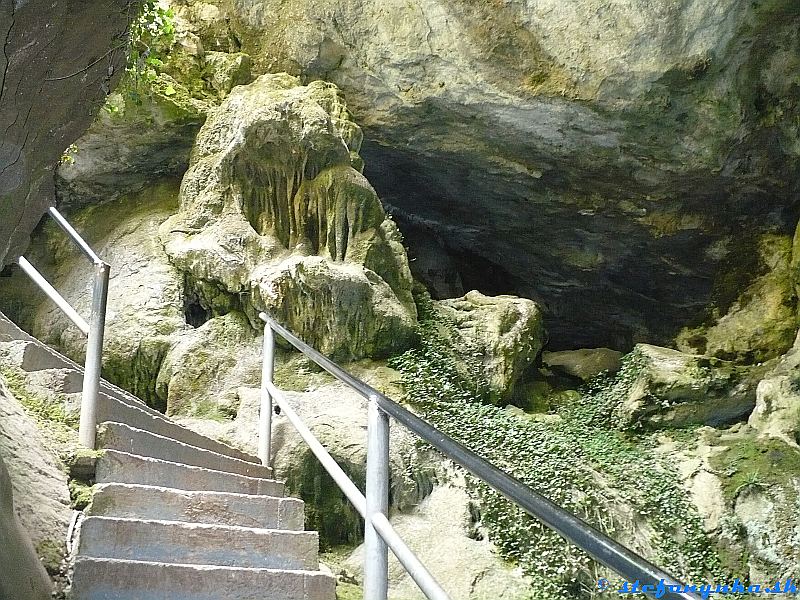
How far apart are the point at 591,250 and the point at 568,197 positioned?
4.60ft

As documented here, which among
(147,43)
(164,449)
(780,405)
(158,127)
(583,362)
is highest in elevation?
(158,127)

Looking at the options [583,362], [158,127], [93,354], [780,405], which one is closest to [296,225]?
[158,127]

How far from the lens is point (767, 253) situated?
31.8 ft

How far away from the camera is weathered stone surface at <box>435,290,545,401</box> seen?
734 centimetres

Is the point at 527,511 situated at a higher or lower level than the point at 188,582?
higher

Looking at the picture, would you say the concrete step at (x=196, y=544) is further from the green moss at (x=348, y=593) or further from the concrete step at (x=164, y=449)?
the concrete step at (x=164, y=449)

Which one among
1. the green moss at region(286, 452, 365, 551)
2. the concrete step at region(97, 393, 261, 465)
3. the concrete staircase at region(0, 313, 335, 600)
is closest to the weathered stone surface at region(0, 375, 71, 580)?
the concrete staircase at region(0, 313, 335, 600)

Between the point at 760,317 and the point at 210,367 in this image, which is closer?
the point at 210,367

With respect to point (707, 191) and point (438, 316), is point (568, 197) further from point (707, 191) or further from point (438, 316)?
point (438, 316)

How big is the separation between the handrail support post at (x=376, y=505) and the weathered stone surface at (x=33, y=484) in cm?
100

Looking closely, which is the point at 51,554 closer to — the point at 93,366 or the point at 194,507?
the point at 194,507

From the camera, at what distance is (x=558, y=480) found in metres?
5.81

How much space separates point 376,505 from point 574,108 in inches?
285

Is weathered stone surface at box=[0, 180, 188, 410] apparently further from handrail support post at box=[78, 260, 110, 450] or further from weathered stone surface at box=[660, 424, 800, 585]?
weathered stone surface at box=[660, 424, 800, 585]
